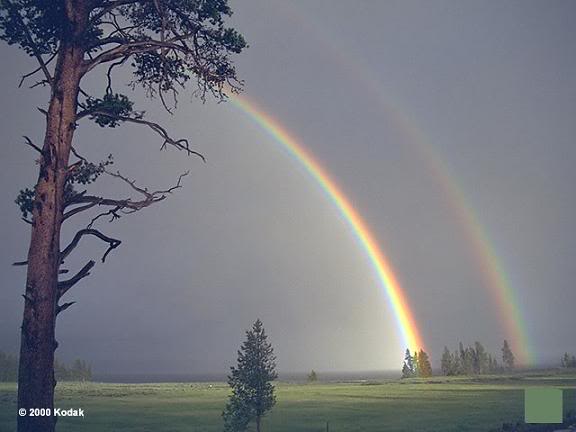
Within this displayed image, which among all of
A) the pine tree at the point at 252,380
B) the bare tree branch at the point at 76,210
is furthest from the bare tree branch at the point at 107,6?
the pine tree at the point at 252,380

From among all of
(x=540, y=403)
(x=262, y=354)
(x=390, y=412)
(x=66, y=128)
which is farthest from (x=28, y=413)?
(x=390, y=412)

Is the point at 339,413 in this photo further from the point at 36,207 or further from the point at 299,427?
the point at 36,207

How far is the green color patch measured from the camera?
455 inches

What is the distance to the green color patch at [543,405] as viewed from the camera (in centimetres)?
1155

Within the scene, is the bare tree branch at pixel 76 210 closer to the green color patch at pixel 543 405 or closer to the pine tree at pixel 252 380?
the green color patch at pixel 543 405

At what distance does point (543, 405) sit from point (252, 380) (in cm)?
4131

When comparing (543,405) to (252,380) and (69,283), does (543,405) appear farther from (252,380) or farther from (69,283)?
(252,380)

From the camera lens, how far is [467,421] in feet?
203

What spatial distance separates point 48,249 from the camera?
27.5 ft

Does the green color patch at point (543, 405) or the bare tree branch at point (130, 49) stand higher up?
the bare tree branch at point (130, 49)

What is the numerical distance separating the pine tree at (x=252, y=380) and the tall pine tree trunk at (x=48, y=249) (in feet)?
145

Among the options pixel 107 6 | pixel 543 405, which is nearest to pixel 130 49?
pixel 107 6

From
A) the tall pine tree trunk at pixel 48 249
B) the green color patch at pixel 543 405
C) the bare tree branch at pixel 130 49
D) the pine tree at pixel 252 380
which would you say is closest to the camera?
the tall pine tree trunk at pixel 48 249

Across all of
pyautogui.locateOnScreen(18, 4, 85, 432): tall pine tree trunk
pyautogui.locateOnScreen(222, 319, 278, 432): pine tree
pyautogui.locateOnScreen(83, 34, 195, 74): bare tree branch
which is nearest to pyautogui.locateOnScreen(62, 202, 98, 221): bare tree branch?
pyautogui.locateOnScreen(18, 4, 85, 432): tall pine tree trunk
